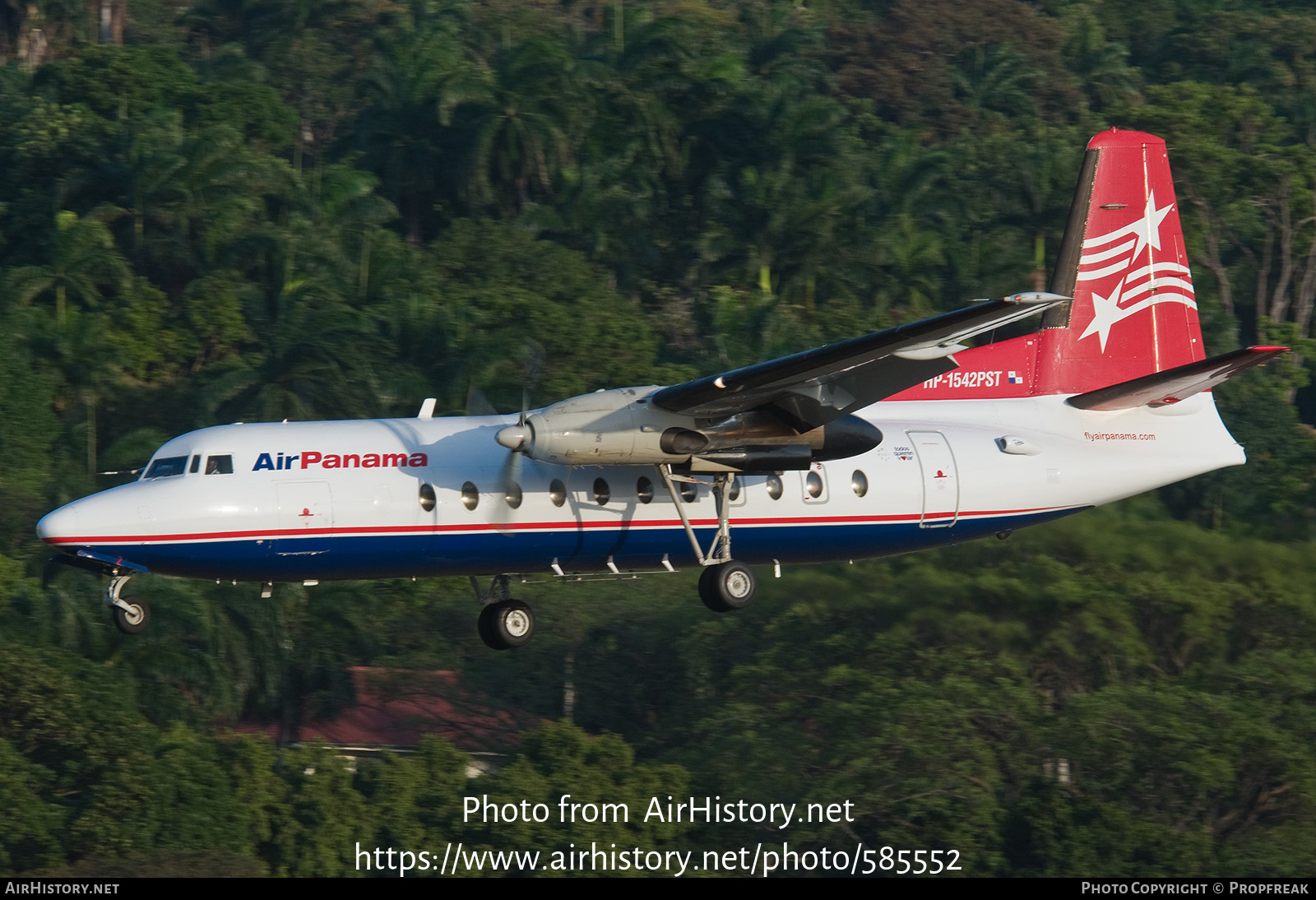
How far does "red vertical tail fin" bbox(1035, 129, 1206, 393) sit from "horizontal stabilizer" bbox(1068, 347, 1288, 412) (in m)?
0.72

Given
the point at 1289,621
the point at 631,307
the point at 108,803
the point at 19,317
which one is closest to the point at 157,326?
the point at 19,317

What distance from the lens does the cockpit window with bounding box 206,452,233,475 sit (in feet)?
60.5

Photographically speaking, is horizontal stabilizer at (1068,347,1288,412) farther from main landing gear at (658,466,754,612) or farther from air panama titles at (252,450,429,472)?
air panama titles at (252,450,429,472)

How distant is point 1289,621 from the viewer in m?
35.1

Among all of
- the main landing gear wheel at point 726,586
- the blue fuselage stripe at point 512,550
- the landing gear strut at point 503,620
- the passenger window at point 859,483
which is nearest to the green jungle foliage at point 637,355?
the blue fuselage stripe at point 512,550

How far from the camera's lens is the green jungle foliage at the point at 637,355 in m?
34.7

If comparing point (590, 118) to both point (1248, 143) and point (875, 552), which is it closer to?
point (1248, 143)

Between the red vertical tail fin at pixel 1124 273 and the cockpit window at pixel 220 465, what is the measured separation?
10442 mm

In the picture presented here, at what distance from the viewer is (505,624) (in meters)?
20.6

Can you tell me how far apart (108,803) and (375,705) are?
7249 millimetres

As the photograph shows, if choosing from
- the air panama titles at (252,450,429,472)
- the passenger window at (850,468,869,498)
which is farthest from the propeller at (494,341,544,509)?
the passenger window at (850,468,869,498)

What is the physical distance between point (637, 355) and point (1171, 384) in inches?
1109

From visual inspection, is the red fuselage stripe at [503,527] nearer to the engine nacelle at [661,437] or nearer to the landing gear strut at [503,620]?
the engine nacelle at [661,437]

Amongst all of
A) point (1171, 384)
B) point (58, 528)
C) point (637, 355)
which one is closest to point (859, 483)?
point (1171, 384)
